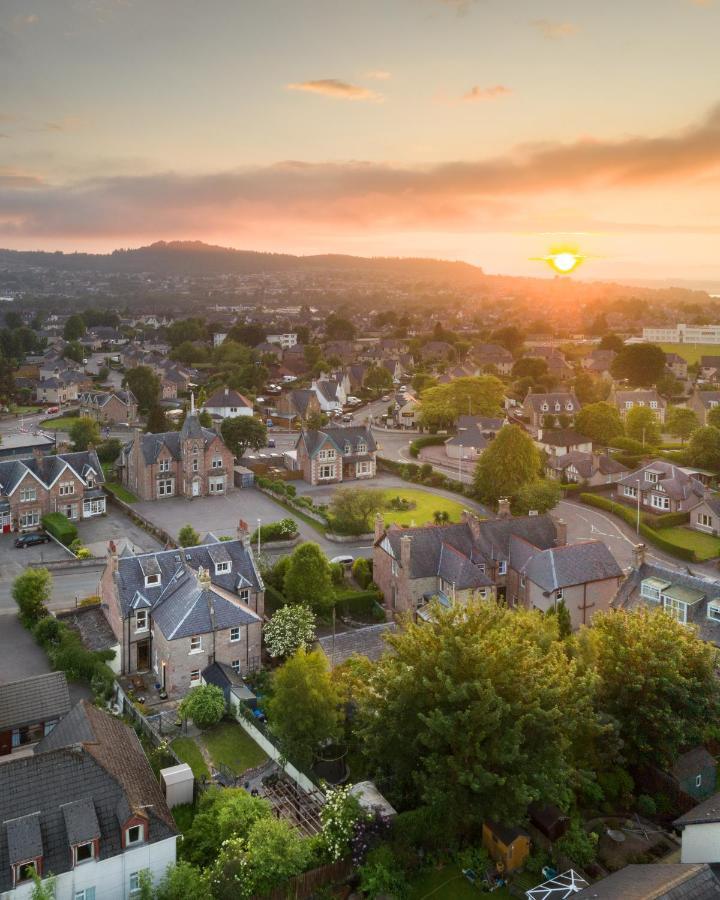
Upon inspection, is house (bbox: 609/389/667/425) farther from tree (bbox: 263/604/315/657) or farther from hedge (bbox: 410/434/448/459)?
tree (bbox: 263/604/315/657)

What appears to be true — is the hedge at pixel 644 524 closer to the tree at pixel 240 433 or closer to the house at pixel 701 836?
the tree at pixel 240 433

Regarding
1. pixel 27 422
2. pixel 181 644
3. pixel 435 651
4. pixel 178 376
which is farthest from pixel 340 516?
pixel 178 376

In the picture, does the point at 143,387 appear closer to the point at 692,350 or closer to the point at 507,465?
the point at 507,465

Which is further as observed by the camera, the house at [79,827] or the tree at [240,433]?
the tree at [240,433]

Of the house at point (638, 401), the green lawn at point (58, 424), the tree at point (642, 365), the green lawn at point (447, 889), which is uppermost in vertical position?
the tree at point (642, 365)

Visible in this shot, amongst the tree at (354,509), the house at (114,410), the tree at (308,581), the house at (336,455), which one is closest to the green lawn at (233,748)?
the tree at (308,581)

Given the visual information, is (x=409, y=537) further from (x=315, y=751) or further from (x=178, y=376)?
(x=178, y=376)
